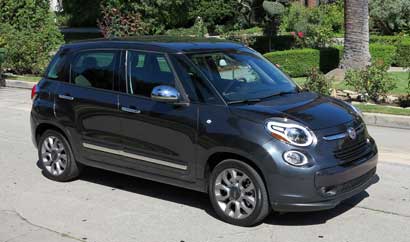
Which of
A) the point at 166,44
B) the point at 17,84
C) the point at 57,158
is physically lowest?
the point at 17,84

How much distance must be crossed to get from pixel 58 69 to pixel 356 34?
470 inches

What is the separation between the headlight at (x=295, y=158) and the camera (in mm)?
5379

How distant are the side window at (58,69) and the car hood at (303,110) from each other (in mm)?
2502

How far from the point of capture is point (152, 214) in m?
6.21

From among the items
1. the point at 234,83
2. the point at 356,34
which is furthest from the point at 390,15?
the point at 234,83

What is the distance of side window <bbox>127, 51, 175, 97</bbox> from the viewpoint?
6336 millimetres

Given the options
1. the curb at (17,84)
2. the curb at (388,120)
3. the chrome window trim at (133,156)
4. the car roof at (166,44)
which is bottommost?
the curb at (17,84)

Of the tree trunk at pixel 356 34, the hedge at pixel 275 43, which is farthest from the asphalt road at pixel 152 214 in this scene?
the hedge at pixel 275 43

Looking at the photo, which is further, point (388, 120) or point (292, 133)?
point (388, 120)

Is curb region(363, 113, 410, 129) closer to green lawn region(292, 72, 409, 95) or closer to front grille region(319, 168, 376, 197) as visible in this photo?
green lawn region(292, 72, 409, 95)

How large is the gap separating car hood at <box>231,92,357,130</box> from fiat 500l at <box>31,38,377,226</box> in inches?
0.5

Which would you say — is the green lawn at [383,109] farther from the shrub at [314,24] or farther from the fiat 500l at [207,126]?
the shrub at [314,24]

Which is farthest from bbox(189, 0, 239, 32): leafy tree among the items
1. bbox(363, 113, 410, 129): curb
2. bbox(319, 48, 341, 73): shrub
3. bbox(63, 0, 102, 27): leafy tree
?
bbox(363, 113, 410, 129): curb

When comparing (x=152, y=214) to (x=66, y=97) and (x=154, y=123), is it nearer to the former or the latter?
(x=154, y=123)
